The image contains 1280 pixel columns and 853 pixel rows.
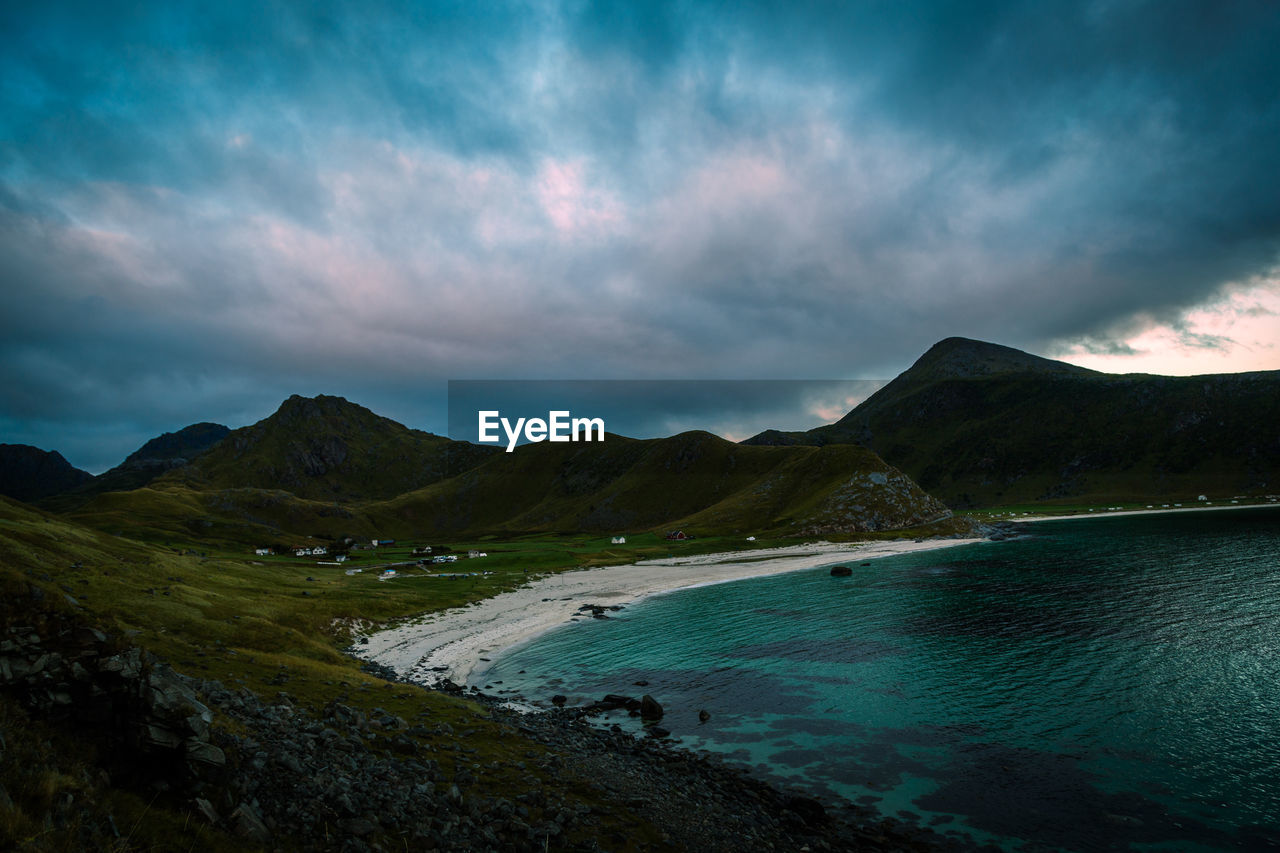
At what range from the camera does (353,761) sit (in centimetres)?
2344

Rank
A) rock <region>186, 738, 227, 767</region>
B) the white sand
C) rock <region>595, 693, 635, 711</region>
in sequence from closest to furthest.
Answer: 1. rock <region>186, 738, 227, 767</region>
2. rock <region>595, 693, 635, 711</region>
3. the white sand

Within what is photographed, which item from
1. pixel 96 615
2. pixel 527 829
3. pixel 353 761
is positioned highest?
pixel 96 615

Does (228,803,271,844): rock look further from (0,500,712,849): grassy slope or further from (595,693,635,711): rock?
(595,693,635,711): rock

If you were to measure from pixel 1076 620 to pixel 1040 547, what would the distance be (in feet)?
302

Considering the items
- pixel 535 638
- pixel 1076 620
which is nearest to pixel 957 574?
pixel 1076 620

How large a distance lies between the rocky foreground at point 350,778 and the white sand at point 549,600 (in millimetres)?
24077

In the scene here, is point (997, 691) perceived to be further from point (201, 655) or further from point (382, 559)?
point (382, 559)

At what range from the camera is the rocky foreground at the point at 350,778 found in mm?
16688

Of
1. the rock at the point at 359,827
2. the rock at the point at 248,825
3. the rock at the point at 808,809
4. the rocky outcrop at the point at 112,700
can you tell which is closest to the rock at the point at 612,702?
the rock at the point at 808,809

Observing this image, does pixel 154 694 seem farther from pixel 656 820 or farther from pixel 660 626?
pixel 660 626

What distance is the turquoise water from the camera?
88.5 feet

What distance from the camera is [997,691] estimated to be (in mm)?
42250

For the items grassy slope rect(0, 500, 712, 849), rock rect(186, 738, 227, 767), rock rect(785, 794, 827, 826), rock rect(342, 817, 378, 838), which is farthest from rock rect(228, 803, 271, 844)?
rock rect(785, 794, 827, 826)

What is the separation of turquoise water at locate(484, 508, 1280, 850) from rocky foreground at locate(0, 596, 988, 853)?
510 centimetres
